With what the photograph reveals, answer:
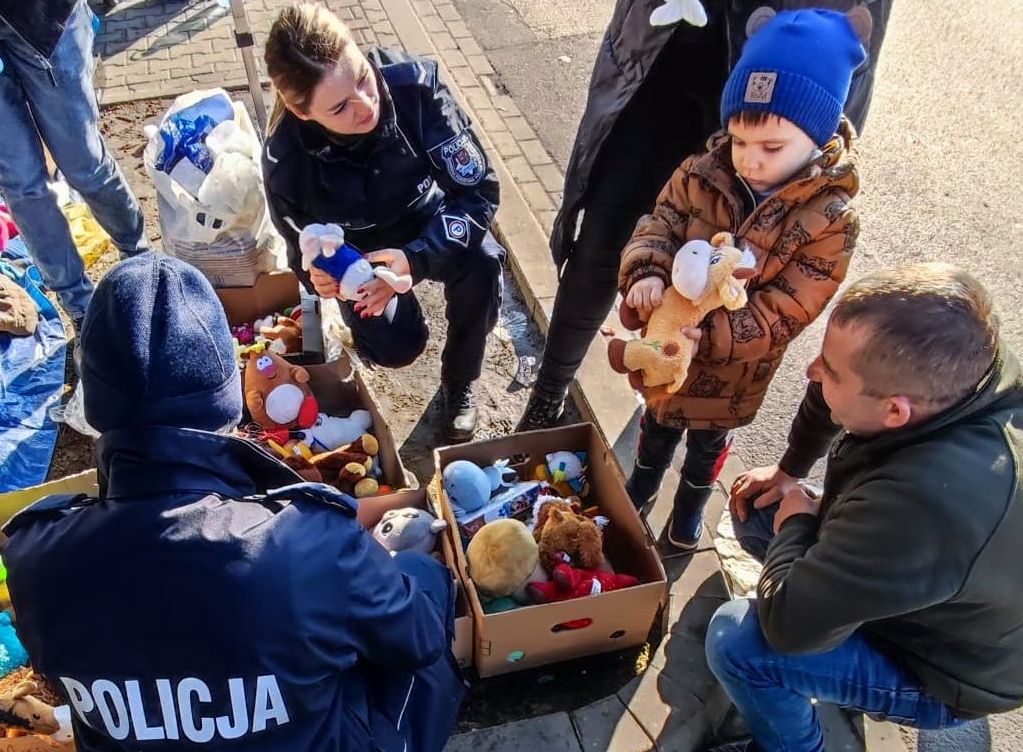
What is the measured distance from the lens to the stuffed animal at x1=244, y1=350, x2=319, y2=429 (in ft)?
9.67

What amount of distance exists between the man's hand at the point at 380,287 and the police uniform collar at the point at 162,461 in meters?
1.12

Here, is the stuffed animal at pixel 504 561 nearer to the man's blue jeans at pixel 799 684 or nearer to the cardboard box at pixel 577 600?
the cardboard box at pixel 577 600

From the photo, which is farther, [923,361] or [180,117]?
[180,117]

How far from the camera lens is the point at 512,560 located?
2398 mm

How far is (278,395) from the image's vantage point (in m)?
2.95

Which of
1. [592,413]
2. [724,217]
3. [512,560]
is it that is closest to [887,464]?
[724,217]

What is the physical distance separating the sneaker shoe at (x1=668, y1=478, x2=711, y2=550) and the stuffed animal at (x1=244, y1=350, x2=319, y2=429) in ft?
3.99

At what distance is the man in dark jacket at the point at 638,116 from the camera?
215 centimetres

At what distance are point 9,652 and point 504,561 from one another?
148 centimetres

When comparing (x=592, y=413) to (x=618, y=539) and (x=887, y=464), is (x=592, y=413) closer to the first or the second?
(x=618, y=539)

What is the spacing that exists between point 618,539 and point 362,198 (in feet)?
4.83

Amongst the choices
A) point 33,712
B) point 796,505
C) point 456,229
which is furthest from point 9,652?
point 796,505

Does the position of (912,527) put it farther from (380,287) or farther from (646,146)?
(380,287)

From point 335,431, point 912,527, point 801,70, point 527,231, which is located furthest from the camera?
point 527,231
